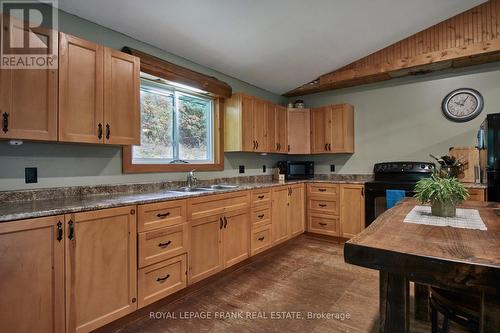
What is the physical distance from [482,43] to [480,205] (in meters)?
2.28

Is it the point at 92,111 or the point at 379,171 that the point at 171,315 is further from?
the point at 379,171

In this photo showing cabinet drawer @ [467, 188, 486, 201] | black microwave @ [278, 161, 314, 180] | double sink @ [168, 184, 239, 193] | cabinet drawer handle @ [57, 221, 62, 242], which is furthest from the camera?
black microwave @ [278, 161, 314, 180]

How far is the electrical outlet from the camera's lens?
6.38 ft

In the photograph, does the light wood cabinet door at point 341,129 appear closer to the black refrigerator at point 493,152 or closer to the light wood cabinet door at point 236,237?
the black refrigerator at point 493,152

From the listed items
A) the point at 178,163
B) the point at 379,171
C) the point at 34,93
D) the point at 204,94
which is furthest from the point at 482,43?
the point at 34,93

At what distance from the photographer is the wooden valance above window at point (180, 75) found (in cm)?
254

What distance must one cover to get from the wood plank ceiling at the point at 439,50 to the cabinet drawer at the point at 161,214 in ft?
10.4

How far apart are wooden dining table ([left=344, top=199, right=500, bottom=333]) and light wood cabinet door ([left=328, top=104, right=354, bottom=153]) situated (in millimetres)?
2980

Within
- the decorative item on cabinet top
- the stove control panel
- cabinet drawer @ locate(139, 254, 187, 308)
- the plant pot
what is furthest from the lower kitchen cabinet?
the stove control panel

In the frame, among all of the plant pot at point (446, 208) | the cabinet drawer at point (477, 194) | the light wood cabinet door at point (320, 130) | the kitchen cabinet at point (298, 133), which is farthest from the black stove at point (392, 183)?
the plant pot at point (446, 208)

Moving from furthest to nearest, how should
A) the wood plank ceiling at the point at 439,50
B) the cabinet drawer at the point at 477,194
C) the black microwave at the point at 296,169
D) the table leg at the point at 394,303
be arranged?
the black microwave at the point at 296,169 → the wood plank ceiling at the point at 439,50 → the cabinet drawer at the point at 477,194 → the table leg at the point at 394,303

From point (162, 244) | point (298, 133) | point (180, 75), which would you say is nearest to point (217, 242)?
point (162, 244)

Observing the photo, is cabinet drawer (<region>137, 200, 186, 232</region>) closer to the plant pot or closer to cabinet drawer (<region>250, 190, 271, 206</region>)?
cabinet drawer (<region>250, 190, 271, 206</region>)

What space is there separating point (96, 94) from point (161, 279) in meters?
1.50
